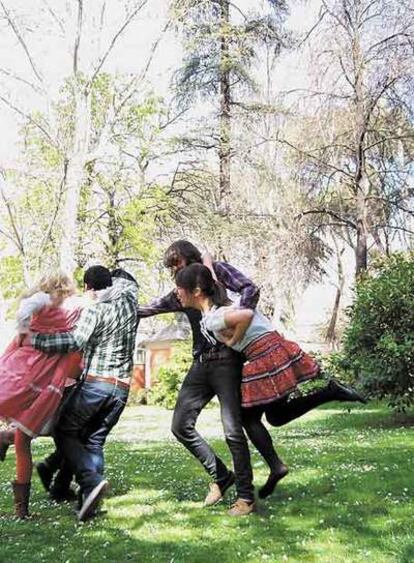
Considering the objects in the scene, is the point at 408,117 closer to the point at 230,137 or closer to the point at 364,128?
the point at 364,128

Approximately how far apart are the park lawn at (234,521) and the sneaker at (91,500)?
7 centimetres

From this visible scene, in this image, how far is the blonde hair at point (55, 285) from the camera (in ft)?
17.1

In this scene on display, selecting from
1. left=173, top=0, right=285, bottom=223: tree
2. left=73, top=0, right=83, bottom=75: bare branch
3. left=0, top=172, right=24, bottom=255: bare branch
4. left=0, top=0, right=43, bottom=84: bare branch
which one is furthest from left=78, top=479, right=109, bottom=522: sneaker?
left=173, top=0, right=285, bottom=223: tree

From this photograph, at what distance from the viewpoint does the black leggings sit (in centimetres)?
512

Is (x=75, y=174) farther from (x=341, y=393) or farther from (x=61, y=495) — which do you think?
(x=341, y=393)

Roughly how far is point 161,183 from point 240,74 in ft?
17.4

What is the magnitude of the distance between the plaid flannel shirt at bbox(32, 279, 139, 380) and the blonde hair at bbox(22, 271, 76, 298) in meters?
0.22

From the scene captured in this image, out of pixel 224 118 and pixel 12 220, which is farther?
pixel 224 118

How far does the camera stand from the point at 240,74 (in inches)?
1073

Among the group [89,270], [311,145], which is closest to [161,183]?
[311,145]

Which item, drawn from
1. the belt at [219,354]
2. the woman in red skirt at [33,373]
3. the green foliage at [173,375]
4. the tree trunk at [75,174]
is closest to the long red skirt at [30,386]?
the woman in red skirt at [33,373]

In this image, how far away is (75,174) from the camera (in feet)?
64.5

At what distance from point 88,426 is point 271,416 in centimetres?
137

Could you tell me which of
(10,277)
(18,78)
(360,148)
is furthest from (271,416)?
(10,277)
